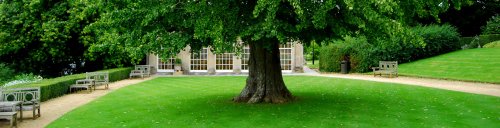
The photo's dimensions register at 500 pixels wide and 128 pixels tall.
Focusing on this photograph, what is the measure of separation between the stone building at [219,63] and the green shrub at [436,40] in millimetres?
8325

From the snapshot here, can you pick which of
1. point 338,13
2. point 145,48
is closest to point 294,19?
point 338,13

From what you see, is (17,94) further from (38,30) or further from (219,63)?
(219,63)

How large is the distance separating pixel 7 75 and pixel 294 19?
20518mm

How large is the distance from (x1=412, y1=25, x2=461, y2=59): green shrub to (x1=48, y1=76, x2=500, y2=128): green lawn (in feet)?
52.5

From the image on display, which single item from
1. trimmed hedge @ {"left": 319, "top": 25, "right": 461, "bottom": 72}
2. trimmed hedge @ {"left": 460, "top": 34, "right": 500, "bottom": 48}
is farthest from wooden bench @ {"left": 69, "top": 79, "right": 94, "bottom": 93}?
trimmed hedge @ {"left": 460, "top": 34, "right": 500, "bottom": 48}

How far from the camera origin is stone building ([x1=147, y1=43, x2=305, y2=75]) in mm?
33000

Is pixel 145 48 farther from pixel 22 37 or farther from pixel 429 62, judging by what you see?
pixel 429 62

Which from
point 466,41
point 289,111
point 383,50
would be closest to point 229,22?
point 289,111

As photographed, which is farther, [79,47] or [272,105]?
[79,47]

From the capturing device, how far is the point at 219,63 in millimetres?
33969

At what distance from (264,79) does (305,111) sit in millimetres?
2414

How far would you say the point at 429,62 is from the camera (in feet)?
95.8

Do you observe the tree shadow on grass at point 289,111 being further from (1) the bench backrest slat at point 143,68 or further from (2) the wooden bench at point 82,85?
(1) the bench backrest slat at point 143,68

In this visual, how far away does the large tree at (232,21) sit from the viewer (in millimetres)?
10551
